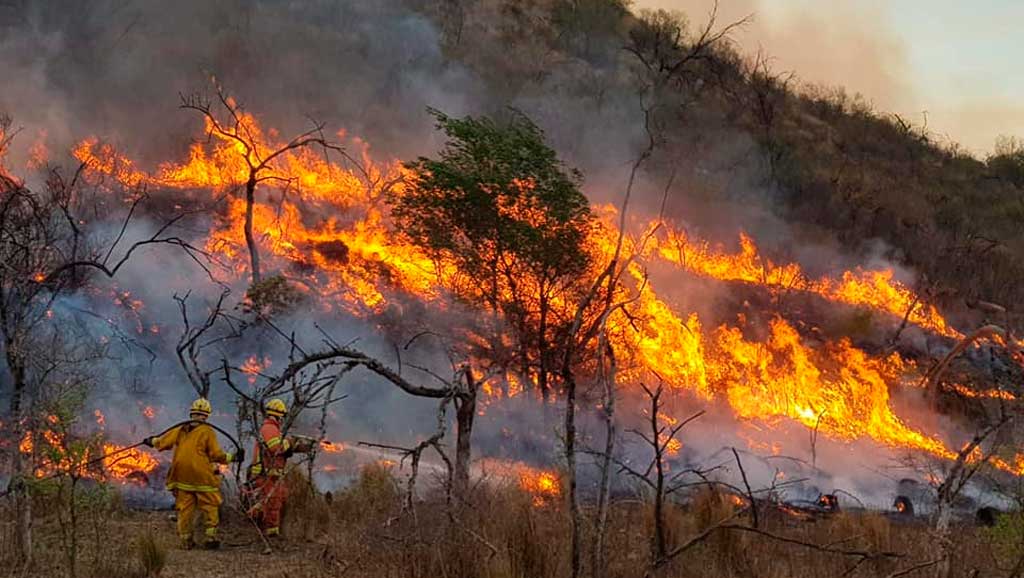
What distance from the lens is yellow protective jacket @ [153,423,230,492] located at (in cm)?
847

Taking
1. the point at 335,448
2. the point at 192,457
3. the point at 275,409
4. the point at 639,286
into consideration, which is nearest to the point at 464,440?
the point at 275,409

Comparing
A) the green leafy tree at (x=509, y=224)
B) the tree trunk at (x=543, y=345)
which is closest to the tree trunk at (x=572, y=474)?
the green leafy tree at (x=509, y=224)

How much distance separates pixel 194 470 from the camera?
848 centimetres

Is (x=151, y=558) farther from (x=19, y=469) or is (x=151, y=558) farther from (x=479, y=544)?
(x=479, y=544)

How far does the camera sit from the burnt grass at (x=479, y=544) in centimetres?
572

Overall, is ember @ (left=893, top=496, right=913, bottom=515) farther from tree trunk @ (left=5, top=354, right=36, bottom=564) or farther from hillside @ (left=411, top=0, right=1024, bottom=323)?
tree trunk @ (left=5, top=354, right=36, bottom=564)

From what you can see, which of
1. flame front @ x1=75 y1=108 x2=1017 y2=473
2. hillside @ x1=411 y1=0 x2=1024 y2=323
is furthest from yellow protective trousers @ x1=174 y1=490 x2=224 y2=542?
hillside @ x1=411 y1=0 x2=1024 y2=323

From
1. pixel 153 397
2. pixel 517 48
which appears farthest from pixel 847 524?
pixel 517 48

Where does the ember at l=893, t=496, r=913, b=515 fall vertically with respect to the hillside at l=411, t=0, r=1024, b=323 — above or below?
below

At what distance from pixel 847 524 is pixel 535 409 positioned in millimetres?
9441

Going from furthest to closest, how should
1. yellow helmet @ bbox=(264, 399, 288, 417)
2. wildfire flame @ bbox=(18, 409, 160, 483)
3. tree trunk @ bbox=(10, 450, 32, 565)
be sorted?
1. yellow helmet @ bbox=(264, 399, 288, 417)
2. tree trunk @ bbox=(10, 450, 32, 565)
3. wildfire flame @ bbox=(18, 409, 160, 483)

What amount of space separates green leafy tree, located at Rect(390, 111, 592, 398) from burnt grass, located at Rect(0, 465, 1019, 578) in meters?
7.52

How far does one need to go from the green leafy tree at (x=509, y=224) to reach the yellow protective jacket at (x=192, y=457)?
8586mm

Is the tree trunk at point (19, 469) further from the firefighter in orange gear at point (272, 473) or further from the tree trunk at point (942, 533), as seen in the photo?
the tree trunk at point (942, 533)
